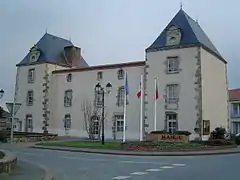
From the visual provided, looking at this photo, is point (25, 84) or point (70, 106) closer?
point (70, 106)

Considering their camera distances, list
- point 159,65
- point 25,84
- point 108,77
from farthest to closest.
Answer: point 25,84, point 108,77, point 159,65

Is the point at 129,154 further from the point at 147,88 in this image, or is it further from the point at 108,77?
the point at 108,77

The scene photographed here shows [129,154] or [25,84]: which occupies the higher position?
[25,84]

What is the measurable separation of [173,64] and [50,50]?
18502 millimetres

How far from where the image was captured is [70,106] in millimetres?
42719

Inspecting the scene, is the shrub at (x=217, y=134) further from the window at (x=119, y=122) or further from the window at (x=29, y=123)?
the window at (x=29, y=123)

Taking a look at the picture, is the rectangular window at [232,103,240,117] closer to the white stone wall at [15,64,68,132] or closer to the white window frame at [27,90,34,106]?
the white stone wall at [15,64,68,132]

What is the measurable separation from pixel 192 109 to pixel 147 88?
5247mm

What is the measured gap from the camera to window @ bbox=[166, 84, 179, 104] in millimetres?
34909

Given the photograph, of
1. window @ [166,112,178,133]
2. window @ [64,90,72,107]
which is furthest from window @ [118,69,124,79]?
window @ [64,90,72,107]

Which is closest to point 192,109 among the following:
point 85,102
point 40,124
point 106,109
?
point 106,109

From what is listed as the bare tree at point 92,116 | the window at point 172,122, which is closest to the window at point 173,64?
the window at point 172,122

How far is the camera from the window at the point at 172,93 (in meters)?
34.9

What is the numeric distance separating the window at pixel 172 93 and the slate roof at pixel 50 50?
16928 mm
